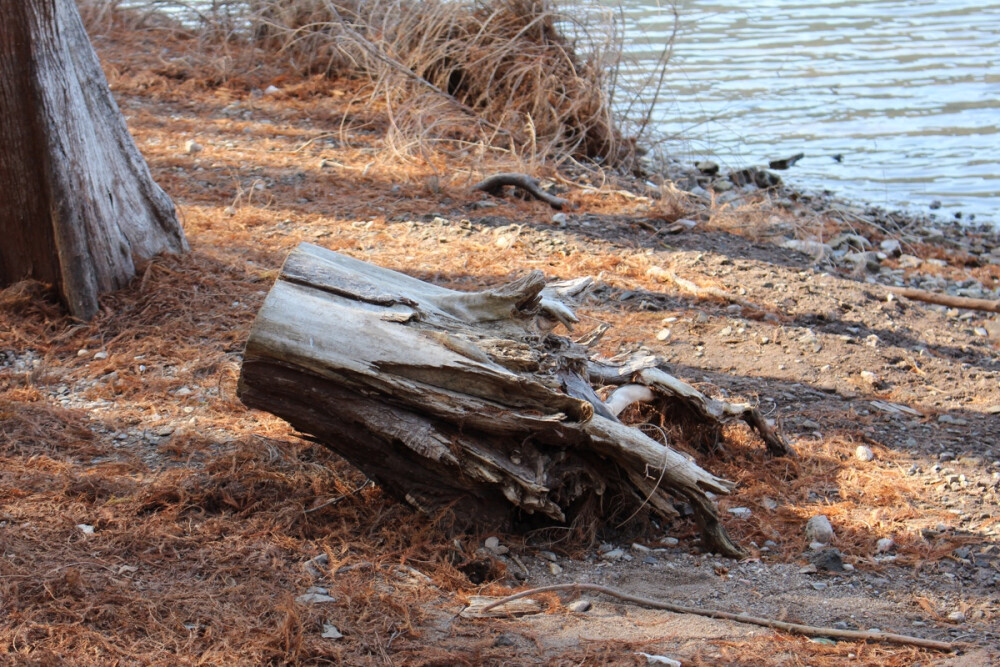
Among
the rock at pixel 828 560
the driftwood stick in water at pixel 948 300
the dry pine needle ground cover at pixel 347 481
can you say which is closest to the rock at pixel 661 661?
the dry pine needle ground cover at pixel 347 481

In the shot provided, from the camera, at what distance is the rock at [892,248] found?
786 centimetres

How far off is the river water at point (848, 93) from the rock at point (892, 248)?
1700 millimetres

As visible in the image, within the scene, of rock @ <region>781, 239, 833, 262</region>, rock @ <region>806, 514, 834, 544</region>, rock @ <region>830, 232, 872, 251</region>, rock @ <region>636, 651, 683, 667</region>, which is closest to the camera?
rock @ <region>636, 651, 683, 667</region>

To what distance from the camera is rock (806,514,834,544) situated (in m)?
3.71

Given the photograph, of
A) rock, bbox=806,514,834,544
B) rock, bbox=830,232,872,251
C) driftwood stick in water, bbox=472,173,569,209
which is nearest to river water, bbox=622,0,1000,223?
rock, bbox=830,232,872,251

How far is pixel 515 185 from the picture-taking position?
7.56 m

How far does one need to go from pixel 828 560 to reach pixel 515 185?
4.61 meters

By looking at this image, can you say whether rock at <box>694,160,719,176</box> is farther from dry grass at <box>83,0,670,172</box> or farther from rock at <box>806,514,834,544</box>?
rock at <box>806,514,834,544</box>

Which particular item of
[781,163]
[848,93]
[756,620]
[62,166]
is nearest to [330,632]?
[756,620]

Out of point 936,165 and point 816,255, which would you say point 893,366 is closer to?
point 816,255

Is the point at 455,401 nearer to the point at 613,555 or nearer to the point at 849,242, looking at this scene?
the point at 613,555

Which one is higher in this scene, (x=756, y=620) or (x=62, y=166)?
(x=62, y=166)

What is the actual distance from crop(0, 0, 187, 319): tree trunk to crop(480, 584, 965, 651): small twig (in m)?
3.10

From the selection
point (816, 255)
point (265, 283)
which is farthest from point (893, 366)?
point (265, 283)
